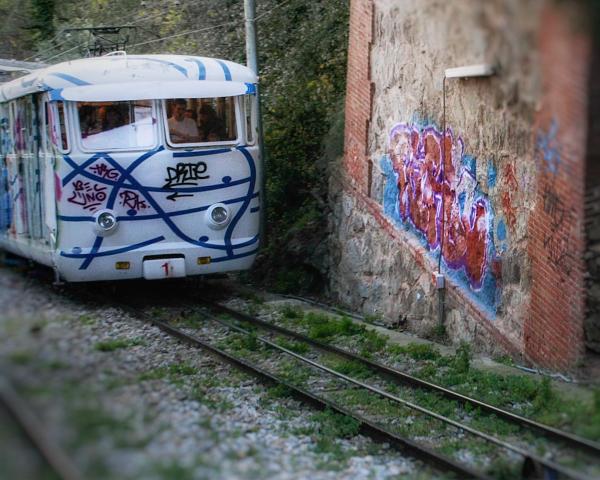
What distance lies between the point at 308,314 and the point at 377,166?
245 centimetres

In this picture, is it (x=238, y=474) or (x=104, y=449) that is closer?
(x=104, y=449)

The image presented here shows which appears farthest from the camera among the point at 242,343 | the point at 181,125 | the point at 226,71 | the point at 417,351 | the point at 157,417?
the point at 226,71

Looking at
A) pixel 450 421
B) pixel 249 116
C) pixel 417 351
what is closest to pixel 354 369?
pixel 417 351

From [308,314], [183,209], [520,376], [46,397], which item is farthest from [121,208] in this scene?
[46,397]

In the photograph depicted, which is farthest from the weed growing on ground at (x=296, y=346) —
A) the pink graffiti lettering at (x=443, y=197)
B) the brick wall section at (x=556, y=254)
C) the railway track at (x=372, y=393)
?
the brick wall section at (x=556, y=254)

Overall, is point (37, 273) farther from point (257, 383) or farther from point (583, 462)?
point (583, 462)

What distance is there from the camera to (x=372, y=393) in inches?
406

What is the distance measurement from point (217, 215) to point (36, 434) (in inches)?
319

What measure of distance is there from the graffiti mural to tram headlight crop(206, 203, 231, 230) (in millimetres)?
2407

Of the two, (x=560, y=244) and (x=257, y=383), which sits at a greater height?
(x=560, y=244)

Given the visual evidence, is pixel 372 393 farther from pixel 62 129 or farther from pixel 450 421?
pixel 62 129

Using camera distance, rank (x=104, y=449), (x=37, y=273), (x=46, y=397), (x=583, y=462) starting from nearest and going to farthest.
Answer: (x=104, y=449) → (x=46, y=397) → (x=583, y=462) → (x=37, y=273)

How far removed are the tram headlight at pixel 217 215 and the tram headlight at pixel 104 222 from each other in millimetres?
1336

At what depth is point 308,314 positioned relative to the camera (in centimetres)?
1457
